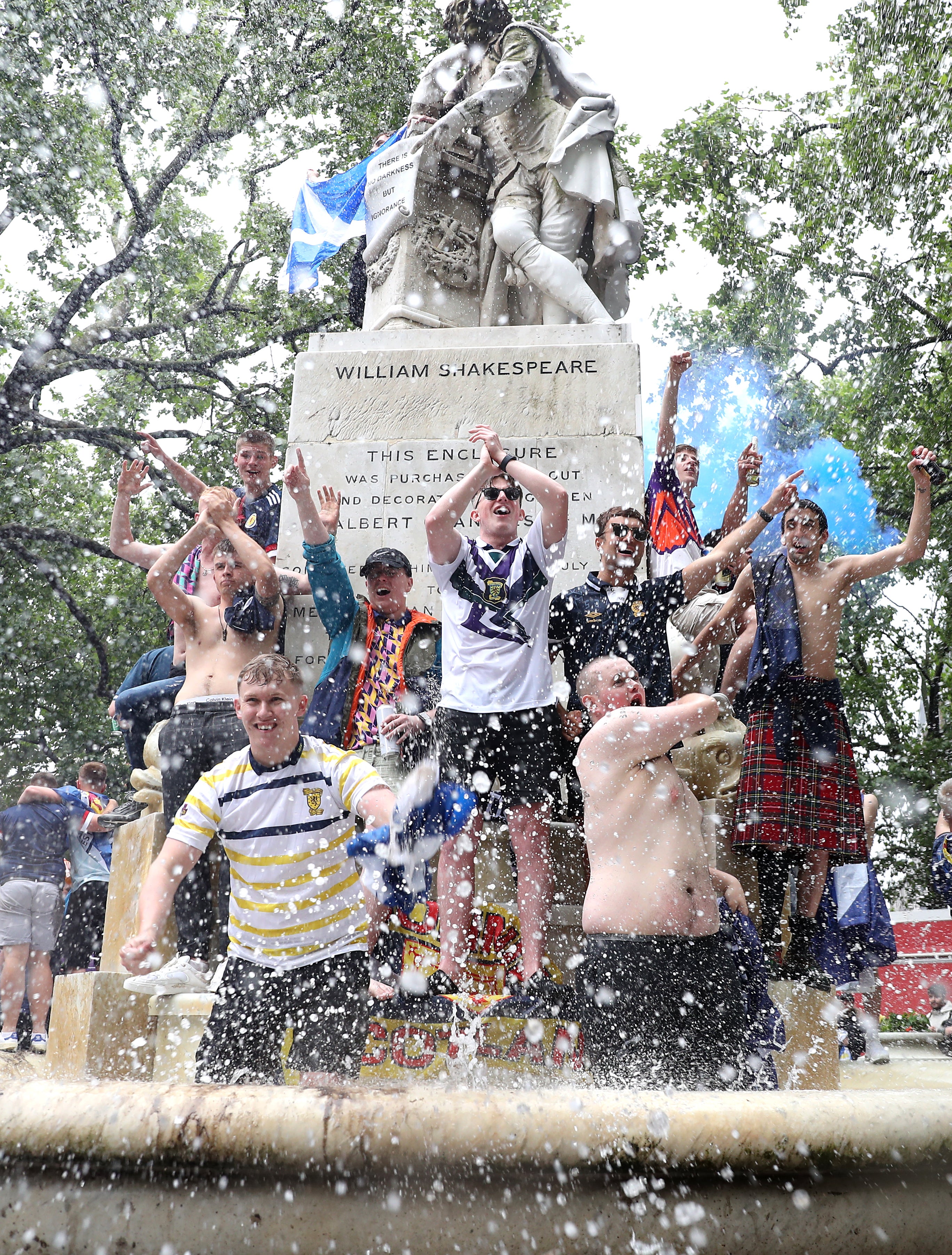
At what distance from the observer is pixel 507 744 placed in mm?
4184

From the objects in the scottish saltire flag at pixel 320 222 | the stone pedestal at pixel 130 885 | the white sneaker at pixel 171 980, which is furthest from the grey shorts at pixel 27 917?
the scottish saltire flag at pixel 320 222

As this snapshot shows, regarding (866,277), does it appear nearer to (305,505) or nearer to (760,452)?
(760,452)

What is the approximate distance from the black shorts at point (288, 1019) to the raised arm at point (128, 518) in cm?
265

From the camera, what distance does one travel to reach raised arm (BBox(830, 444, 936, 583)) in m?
4.59

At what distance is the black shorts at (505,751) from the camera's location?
4.14 meters

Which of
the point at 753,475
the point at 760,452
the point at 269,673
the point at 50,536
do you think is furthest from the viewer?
the point at 50,536

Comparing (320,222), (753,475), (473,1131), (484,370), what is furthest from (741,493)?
(320,222)

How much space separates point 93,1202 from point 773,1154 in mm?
1198

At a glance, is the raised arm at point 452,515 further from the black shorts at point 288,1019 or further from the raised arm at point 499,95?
the raised arm at point 499,95

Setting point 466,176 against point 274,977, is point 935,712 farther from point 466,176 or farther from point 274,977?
point 274,977

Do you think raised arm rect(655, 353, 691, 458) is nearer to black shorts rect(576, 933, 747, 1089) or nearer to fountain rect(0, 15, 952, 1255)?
black shorts rect(576, 933, 747, 1089)

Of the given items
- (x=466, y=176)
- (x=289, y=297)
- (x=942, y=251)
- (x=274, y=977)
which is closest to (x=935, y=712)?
(x=942, y=251)

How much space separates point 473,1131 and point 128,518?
4173mm

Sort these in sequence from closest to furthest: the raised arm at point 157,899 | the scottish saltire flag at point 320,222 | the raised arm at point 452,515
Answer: the raised arm at point 157,899, the raised arm at point 452,515, the scottish saltire flag at point 320,222
